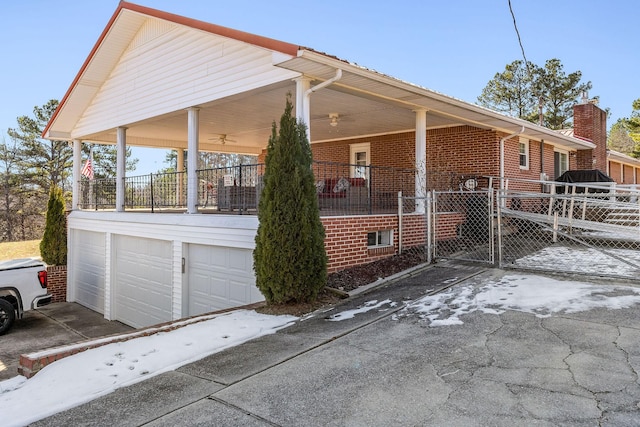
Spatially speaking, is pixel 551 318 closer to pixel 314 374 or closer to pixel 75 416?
pixel 314 374

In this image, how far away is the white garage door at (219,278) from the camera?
7.96m

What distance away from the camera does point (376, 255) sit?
799 cm

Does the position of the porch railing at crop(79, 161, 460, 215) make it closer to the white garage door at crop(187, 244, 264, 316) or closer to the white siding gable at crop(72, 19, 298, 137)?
the white garage door at crop(187, 244, 264, 316)

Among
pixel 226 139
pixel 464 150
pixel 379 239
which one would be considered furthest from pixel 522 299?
pixel 226 139

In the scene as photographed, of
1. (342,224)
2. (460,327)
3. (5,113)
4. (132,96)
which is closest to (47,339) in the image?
(132,96)

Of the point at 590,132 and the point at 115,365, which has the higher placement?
the point at 590,132

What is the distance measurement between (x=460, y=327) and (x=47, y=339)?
28.9 ft

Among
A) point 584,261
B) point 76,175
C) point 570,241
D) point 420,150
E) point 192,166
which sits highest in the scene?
point 420,150

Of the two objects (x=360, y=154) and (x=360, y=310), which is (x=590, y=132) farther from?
(x=360, y=310)

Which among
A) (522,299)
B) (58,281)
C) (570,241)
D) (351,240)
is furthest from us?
(58,281)

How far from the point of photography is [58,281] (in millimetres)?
13938

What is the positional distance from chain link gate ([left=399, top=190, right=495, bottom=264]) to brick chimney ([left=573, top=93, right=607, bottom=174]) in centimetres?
894

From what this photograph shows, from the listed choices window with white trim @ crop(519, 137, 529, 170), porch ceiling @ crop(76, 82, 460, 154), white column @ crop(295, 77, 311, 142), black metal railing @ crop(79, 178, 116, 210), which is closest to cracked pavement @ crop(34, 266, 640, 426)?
white column @ crop(295, 77, 311, 142)

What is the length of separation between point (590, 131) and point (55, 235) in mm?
19394
